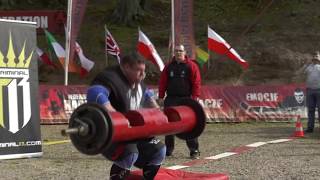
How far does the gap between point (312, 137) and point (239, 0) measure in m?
23.3

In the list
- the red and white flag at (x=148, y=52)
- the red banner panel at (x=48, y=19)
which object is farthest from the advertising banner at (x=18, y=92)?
the red banner panel at (x=48, y=19)

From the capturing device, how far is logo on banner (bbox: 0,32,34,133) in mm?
10305

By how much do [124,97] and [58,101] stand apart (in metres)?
12.3

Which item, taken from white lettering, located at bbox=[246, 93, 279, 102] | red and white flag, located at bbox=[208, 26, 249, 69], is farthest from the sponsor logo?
red and white flag, located at bbox=[208, 26, 249, 69]

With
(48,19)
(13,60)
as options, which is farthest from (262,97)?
(48,19)

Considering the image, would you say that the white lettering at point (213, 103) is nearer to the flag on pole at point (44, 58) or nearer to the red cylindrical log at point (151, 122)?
the flag on pole at point (44, 58)

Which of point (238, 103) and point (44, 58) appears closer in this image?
point (238, 103)

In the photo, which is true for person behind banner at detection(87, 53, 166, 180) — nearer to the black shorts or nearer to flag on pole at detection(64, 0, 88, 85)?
the black shorts

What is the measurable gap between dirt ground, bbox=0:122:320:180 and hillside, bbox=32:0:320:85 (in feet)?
45.6

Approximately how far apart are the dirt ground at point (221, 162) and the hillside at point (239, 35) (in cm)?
1391

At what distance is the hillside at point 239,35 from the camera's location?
27750 mm

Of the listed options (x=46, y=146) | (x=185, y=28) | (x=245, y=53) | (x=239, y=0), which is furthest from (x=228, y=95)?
(x=239, y=0)

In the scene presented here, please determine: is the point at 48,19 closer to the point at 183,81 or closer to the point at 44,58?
the point at 44,58

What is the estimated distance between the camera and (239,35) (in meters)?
30.9
